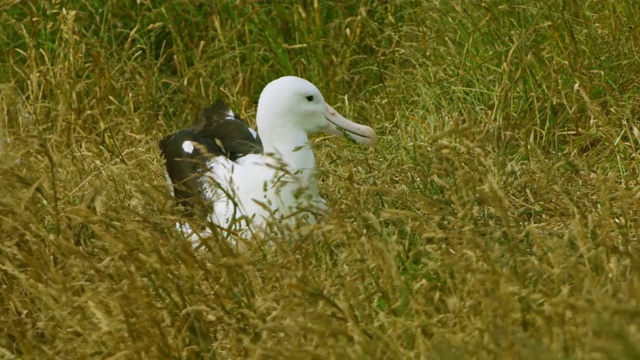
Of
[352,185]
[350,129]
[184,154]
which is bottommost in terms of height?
[350,129]

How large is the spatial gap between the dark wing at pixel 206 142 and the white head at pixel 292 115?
3.5 inches

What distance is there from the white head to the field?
142 millimetres

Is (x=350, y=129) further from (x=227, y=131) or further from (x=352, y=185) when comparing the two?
(x=352, y=185)

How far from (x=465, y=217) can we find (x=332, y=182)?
4.97 feet

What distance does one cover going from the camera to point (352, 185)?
328cm

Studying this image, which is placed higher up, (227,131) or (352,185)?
(352,185)

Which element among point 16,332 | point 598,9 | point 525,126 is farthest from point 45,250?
point 598,9

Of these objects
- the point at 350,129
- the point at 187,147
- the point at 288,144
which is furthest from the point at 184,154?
the point at 350,129

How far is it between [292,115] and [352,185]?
1286 millimetres

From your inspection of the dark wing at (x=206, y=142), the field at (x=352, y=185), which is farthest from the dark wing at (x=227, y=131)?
the field at (x=352, y=185)

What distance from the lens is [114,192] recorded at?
4.48m

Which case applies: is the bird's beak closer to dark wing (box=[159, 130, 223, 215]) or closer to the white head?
the white head

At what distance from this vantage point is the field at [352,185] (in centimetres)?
276

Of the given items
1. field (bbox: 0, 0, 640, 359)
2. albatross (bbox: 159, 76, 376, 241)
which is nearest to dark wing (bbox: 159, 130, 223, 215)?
albatross (bbox: 159, 76, 376, 241)
